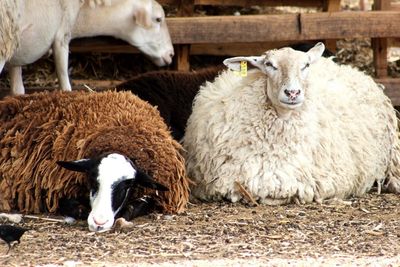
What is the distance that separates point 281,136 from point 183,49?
9.70 feet

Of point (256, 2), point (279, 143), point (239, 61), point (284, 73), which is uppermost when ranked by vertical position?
point (256, 2)

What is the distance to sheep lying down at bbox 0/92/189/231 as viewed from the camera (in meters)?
7.60

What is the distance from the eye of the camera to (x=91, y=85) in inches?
419

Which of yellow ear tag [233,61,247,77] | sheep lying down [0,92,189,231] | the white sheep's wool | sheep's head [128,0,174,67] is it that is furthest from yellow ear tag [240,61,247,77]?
sheep's head [128,0,174,67]

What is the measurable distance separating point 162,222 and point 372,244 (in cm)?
162

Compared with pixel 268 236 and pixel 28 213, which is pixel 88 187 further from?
pixel 268 236

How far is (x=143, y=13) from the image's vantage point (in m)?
10.7

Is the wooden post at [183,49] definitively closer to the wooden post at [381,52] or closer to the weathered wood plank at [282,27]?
the weathered wood plank at [282,27]

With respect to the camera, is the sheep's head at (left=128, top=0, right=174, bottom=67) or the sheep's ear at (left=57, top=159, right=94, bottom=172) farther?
Result: the sheep's head at (left=128, top=0, right=174, bottom=67)

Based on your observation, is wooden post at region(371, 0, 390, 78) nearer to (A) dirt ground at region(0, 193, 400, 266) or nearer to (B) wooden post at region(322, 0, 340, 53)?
(B) wooden post at region(322, 0, 340, 53)

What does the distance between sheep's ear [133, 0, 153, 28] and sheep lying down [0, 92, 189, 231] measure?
2.36 metres

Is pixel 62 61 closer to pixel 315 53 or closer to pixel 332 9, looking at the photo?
pixel 315 53

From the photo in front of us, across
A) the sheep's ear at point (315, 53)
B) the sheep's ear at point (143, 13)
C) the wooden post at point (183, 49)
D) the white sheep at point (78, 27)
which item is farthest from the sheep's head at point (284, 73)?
the wooden post at point (183, 49)

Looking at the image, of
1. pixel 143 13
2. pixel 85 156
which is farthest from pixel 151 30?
pixel 85 156
